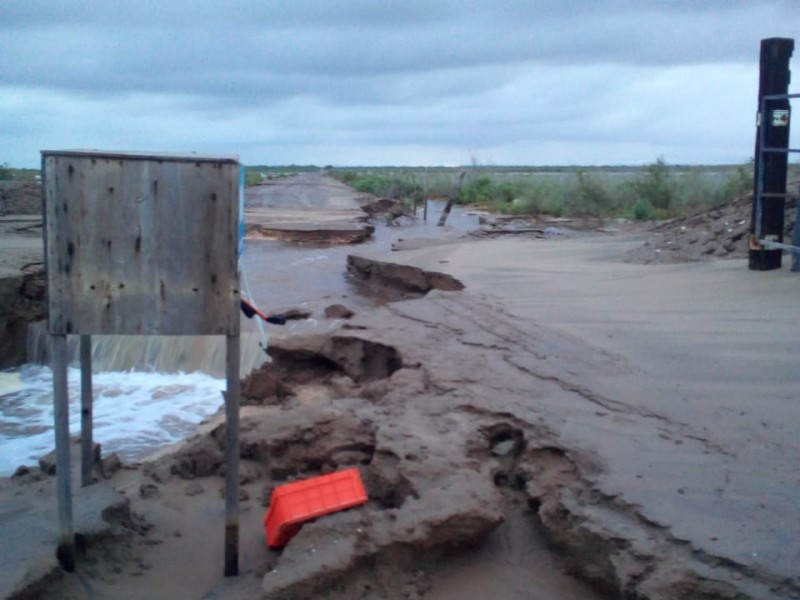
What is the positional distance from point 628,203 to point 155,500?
29.8m

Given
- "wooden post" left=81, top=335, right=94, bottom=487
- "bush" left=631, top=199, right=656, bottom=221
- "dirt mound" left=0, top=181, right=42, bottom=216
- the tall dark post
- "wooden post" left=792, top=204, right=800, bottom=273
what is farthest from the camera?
"bush" left=631, top=199, right=656, bottom=221

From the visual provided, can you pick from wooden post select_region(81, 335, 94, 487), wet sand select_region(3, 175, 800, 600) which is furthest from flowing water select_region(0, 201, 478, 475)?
wooden post select_region(81, 335, 94, 487)

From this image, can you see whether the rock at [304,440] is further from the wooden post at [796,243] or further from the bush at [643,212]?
the bush at [643,212]

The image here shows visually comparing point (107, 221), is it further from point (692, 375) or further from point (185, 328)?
point (692, 375)

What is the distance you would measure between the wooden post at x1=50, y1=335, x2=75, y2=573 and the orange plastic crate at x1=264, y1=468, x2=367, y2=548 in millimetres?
963

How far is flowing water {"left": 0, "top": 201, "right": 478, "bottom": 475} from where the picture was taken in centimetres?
877

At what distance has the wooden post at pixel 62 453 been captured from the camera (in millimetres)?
4121

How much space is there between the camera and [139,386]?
35.6ft

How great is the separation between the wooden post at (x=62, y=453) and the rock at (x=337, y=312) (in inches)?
312

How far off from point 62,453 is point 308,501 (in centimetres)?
118

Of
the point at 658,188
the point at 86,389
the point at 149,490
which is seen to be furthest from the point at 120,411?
the point at 658,188

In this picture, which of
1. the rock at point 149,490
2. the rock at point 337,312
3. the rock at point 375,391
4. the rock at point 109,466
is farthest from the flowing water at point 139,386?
the rock at point 149,490

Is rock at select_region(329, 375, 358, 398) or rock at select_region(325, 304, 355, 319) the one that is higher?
rock at select_region(325, 304, 355, 319)

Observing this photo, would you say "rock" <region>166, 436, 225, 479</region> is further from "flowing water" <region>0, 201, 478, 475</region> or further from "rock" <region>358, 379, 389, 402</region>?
"flowing water" <region>0, 201, 478, 475</region>
